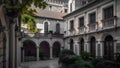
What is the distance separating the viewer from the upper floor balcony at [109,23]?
56.1 ft

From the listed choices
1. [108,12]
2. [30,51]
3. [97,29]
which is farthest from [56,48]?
[108,12]

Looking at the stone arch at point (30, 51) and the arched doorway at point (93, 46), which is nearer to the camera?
the arched doorway at point (93, 46)

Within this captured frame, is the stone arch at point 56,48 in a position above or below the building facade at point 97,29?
below

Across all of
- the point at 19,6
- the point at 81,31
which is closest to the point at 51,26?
the point at 81,31

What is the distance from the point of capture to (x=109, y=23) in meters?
18.0

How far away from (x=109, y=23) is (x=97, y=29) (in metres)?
2.31

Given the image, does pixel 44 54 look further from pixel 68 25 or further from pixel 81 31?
pixel 81 31

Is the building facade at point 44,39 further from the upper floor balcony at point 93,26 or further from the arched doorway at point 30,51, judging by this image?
the upper floor balcony at point 93,26

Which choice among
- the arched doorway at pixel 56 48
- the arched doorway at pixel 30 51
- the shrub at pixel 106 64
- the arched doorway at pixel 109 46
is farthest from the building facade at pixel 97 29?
the arched doorway at pixel 56 48

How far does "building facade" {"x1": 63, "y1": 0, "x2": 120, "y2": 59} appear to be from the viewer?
676 inches

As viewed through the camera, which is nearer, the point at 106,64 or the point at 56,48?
the point at 106,64

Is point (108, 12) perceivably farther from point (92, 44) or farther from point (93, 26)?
point (92, 44)

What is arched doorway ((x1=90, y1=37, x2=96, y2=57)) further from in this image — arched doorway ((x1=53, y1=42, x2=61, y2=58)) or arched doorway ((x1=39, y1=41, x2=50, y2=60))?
arched doorway ((x1=53, y1=42, x2=61, y2=58))

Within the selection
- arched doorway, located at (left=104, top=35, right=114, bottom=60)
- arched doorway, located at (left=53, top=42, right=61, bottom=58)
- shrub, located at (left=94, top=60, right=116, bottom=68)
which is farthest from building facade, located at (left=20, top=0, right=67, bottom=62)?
shrub, located at (left=94, top=60, right=116, bottom=68)
